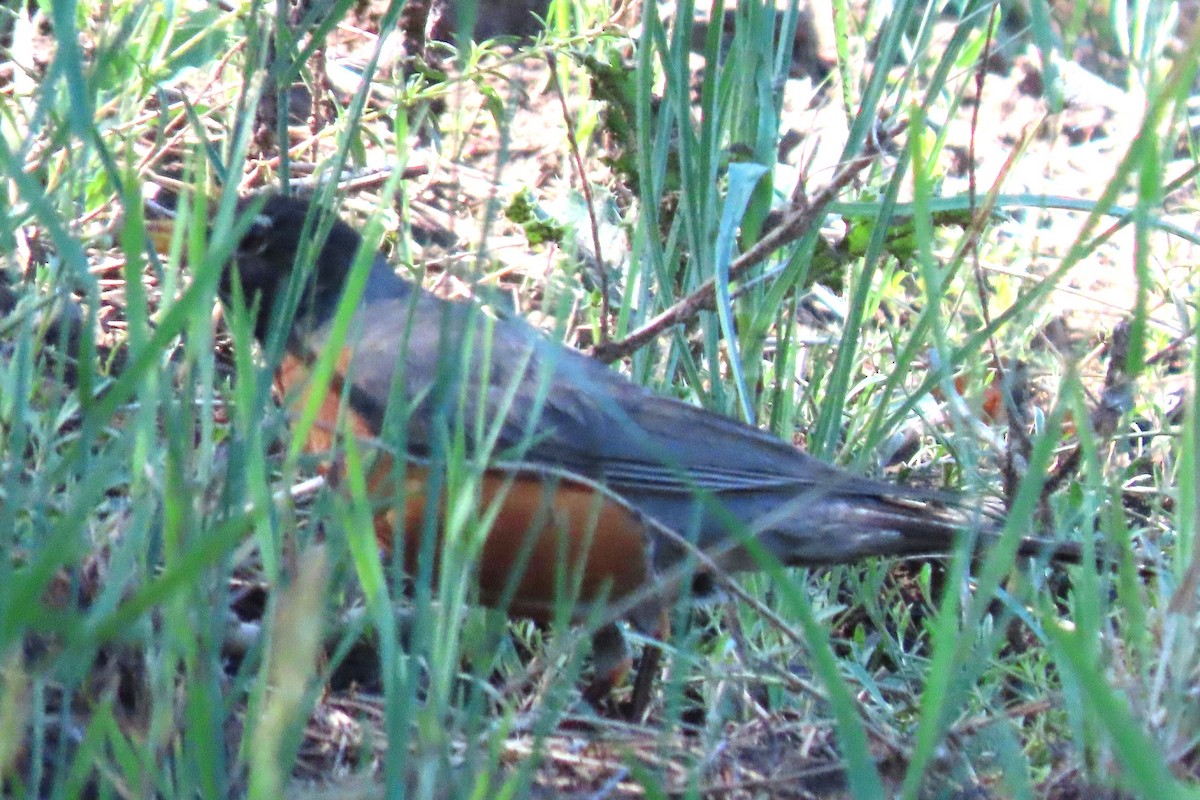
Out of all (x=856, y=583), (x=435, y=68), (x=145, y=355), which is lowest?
(x=856, y=583)

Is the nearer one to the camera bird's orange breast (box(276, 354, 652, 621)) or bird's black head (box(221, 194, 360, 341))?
bird's orange breast (box(276, 354, 652, 621))

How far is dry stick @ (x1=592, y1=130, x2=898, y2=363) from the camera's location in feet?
8.46

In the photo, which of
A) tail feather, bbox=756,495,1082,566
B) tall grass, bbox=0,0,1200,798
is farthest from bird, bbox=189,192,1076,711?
tall grass, bbox=0,0,1200,798

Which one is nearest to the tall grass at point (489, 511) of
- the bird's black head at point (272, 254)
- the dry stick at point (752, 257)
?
the dry stick at point (752, 257)

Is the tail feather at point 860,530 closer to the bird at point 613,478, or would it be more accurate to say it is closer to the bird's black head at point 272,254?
the bird at point 613,478

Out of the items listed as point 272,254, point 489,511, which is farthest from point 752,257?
point 489,511

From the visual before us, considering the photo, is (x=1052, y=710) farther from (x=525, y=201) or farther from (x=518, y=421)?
(x=525, y=201)

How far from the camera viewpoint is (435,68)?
11.1 ft

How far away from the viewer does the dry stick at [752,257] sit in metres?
2.58

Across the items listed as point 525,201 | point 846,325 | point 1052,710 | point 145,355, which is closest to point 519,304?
point 525,201

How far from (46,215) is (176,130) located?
7.14 ft

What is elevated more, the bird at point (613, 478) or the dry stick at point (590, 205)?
the dry stick at point (590, 205)

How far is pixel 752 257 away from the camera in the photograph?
280 centimetres

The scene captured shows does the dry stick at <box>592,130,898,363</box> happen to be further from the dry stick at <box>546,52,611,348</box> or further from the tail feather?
the tail feather
